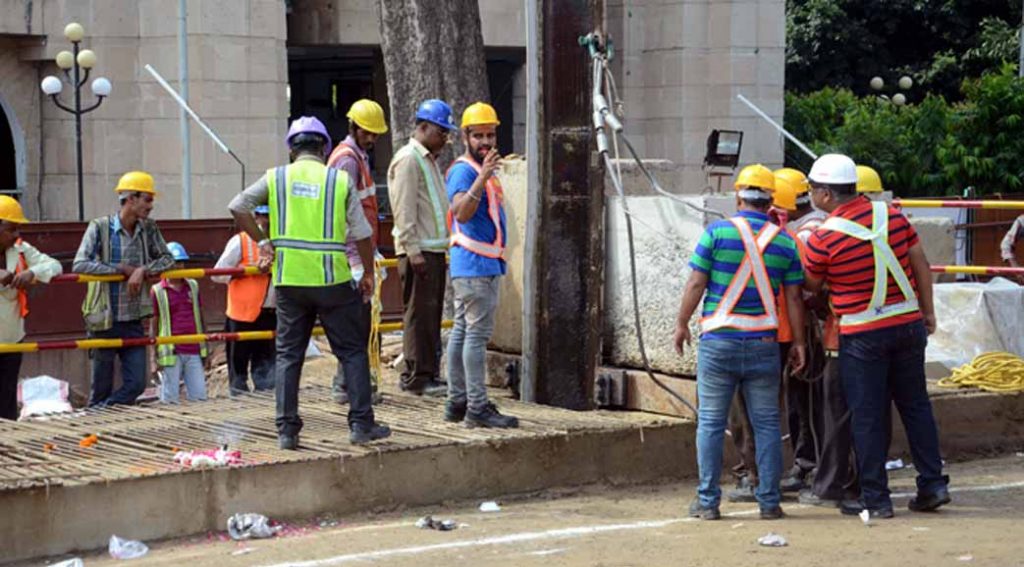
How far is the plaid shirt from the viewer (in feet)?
39.0

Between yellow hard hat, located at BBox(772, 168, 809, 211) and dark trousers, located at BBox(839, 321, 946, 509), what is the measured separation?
42.9 inches

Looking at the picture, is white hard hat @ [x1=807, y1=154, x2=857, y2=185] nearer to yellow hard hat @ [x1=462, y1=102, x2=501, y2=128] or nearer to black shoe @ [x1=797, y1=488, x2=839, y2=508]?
black shoe @ [x1=797, y1=488, x2=839, y2=508]

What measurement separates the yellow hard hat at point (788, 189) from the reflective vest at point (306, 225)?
245cm

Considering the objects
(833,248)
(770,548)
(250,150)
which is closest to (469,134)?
(833,248)

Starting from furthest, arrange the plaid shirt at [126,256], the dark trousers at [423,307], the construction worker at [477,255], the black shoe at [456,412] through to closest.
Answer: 1. the plaid shirt at [126,256]
2. the dark trousers at [423,307]
3. the black shoe at [456,412]
4. the construction worker at [477,255]

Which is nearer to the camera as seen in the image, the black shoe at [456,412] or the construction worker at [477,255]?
the construction worker at [477,255]

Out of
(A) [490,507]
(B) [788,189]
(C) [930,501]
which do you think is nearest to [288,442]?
(A) [490,507]

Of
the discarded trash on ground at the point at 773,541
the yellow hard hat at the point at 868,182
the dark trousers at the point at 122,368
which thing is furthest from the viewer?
the dark trousers at the point at 122,368

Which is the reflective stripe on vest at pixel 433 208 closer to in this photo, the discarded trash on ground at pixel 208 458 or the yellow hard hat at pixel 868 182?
the discarded trash on ground at pixel 208 458

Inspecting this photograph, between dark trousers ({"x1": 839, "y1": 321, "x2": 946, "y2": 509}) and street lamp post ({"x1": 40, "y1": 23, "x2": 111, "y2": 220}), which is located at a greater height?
street lamp post ({"x1": 40, "y1": 23, "x2": 111, "y2": 220})

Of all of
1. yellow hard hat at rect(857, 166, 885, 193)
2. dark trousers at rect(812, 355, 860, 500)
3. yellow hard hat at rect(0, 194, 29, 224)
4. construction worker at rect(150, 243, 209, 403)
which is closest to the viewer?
dark trousers at rect(812, 355, 860, 500)

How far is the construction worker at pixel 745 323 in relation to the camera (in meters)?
8.51

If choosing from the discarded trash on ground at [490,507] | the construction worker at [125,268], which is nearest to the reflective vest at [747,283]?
the discarded trash on ground at [490,507]

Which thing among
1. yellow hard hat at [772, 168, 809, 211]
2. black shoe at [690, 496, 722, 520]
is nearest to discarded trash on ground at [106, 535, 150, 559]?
black shoe at [690, 496, 722, 520]
